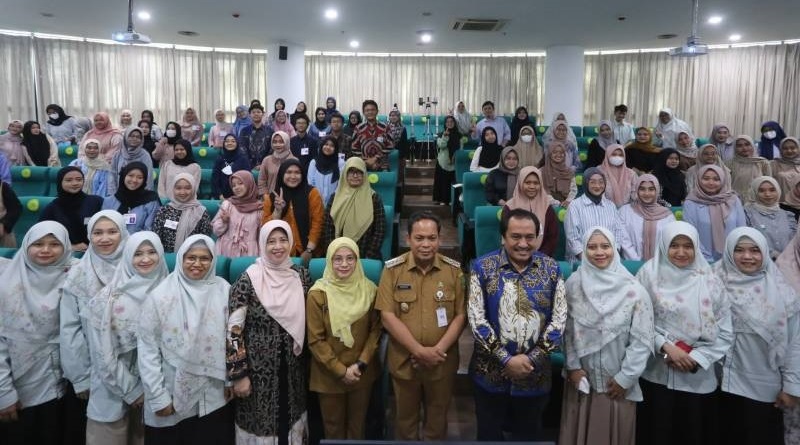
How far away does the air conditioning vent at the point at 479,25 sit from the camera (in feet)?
25.9

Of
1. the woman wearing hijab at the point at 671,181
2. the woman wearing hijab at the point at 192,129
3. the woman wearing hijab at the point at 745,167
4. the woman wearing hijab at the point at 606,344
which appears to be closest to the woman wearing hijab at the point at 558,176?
the woman wearing hijab at the point at 671,181

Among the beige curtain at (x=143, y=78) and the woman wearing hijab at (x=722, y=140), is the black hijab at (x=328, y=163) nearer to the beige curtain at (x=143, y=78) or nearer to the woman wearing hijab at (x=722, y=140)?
the woman wearing hijab at (x=722, y=140)

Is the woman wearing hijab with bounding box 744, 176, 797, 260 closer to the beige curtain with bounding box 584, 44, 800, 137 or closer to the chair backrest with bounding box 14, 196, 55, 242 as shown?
the chair backrest with bounding box 14, 196, 55, 242

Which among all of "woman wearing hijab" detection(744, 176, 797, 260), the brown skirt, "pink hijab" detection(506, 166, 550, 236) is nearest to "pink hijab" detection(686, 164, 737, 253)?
"woman wearing hijab" detection(744, 176, 797, 260)

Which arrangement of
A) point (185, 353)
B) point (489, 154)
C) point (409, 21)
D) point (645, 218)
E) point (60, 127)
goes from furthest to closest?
point (409, 21) → point (60, 127) → point (489, 154) → point (645, 218) → point (185, 353)

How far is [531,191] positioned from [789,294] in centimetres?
168

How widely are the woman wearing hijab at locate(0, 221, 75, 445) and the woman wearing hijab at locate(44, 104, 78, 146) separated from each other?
5.90 m

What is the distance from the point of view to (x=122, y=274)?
7.34 ft

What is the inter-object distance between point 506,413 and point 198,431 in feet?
4.05

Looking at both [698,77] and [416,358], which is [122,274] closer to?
[416,358]

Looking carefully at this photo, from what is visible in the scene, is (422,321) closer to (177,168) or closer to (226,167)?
(226,167)

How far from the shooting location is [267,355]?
2197 mm

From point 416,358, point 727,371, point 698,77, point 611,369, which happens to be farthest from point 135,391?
point 698,77

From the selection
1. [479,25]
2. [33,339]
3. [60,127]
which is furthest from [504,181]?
[60,127]
